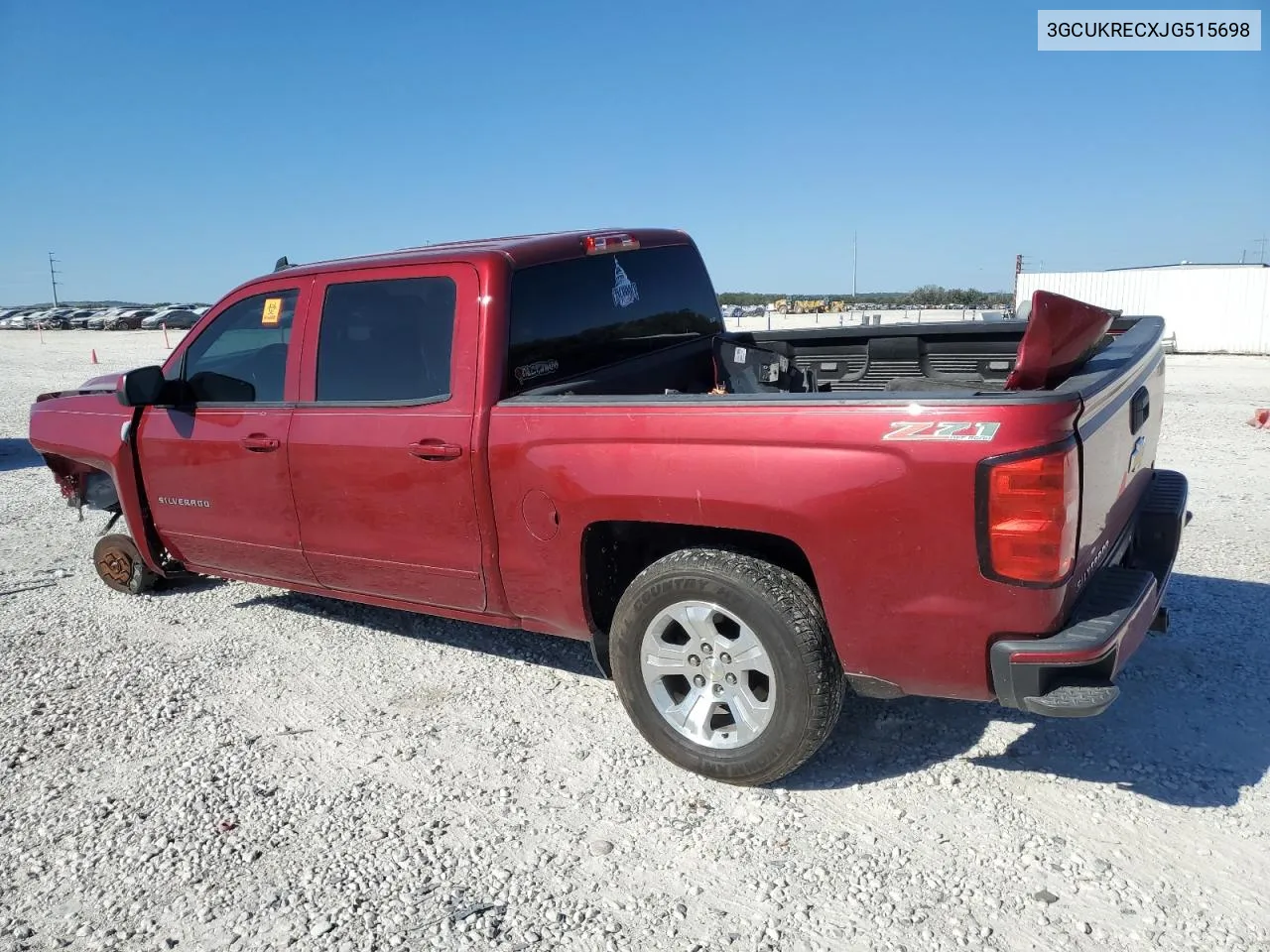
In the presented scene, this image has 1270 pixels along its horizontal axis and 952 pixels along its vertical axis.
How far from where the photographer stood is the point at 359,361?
403cm

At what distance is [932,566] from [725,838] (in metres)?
1.13

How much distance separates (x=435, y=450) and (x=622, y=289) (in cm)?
128

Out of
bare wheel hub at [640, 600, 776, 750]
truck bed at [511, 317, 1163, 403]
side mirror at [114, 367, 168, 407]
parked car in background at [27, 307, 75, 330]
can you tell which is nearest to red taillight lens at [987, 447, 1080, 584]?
bare wheel hub at [640, 600, 776, 750]

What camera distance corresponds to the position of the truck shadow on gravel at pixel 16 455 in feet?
33.7

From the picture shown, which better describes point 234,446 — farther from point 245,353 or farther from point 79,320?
point 79,320

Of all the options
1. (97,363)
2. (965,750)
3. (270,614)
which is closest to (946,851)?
(965,750)

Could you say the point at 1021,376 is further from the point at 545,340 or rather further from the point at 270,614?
the point at 270,614

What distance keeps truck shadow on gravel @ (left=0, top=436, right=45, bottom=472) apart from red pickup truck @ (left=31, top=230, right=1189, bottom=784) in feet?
20.3

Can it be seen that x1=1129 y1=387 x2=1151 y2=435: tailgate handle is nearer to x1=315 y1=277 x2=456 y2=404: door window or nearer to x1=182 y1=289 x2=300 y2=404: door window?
x1=315 y1=277 x2=456 y2=404: door window

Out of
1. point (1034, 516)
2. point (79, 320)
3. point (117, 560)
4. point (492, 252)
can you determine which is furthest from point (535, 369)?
point (79, 320)

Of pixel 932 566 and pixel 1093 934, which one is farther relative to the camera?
pixel 932 566

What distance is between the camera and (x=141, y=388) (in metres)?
4.57

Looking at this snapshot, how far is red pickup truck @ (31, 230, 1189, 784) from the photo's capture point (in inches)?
104

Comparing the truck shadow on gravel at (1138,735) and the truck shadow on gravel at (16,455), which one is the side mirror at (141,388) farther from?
the truck shadow on gravel at (16,455)
